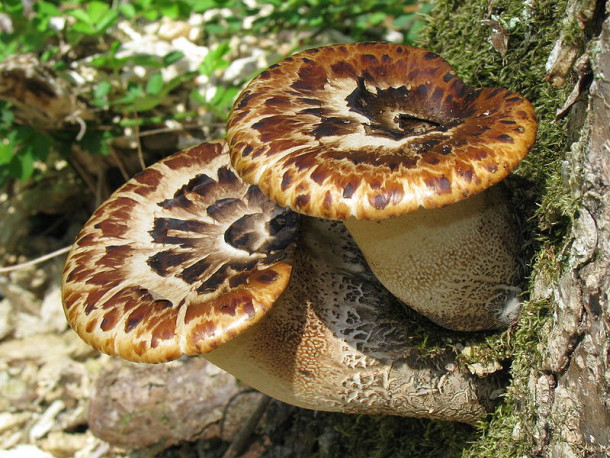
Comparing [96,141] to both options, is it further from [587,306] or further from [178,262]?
[587,306]

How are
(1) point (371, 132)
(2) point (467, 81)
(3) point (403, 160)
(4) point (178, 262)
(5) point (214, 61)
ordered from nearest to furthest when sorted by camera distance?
(3) point (403, 160) → (1) point (371, 132) → (4) point (178, 262) → (2) point (467, 81) → (5) point (214, 61)

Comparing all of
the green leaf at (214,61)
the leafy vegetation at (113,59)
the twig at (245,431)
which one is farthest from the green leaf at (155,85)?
the twig at (245,431)

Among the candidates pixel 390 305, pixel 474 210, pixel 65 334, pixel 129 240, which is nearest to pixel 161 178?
pixel 129 240

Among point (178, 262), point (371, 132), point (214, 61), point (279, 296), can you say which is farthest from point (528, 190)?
point (214, 61)

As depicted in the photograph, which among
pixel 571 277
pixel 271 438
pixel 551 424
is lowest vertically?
pixel 271 438

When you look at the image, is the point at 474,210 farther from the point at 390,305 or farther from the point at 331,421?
the point at 331,421

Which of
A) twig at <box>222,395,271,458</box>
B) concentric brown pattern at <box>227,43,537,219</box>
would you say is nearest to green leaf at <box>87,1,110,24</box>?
concentric brown pattern at <box>227,43,537,219</box>
